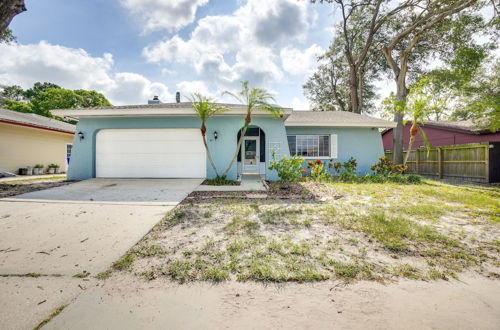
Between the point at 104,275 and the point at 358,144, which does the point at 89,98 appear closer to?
the point at 358,144

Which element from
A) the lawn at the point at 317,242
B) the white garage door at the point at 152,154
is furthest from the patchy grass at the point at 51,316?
the white garage door at the point at 152,154

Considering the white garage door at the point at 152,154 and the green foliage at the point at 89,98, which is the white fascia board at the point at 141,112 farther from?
the green foliage at the point at 89,98

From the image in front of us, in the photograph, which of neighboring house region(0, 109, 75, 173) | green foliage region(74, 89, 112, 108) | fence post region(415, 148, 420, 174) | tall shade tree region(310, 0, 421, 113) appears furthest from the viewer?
green foliage region(74, 89, 112, 108)

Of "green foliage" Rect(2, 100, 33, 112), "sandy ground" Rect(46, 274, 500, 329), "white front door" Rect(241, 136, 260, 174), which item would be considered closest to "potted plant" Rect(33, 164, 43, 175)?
"white front door" Rect(241, 136, 260, 174)

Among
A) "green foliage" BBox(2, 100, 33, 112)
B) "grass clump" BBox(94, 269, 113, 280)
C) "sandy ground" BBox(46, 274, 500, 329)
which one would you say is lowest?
"sandy ground" BBox(46, 274, 500, 329)

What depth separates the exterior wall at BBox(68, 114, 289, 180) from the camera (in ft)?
28.6

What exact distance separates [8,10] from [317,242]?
4.66 metres

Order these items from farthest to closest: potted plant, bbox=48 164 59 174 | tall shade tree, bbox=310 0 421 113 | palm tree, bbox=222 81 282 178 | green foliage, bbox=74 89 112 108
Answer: green foliage, bbox=74 89 112 108 < tall shade tree, bbox=310 0 421 113 < potted plant, bbox=48 164 59 174 < palm tree, bbox=222 81 282 178

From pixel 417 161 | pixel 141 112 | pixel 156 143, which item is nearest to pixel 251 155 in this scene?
pixel 156 143

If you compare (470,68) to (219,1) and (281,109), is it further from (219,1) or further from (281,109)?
(219,1)

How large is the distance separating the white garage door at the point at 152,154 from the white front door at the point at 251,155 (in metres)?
3.02

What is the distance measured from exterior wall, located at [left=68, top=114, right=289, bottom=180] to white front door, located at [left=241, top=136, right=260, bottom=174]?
7.70 feet

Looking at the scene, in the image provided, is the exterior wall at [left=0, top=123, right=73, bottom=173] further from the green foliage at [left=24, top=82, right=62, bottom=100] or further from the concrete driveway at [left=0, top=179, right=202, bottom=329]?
the green foliage at [left=24, top=82, right=62, bottom=100]

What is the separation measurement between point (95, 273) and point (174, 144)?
23.5 feet
